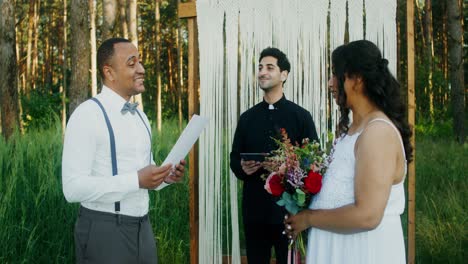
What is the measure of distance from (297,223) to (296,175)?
19 cm

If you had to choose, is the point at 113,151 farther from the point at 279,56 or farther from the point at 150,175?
the point at 279,56

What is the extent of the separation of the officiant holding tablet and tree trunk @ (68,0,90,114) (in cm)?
477

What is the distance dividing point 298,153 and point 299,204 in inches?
9.1

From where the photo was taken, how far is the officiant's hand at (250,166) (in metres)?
3.64

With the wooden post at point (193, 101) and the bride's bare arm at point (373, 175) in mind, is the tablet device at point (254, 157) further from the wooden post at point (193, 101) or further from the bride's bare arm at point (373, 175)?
the bride's bare arm at point (373, 175)

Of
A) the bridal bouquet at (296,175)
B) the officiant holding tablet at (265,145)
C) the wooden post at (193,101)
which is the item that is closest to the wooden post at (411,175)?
the officiant holding tablet at (265,145)

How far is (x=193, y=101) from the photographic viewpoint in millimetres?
4504

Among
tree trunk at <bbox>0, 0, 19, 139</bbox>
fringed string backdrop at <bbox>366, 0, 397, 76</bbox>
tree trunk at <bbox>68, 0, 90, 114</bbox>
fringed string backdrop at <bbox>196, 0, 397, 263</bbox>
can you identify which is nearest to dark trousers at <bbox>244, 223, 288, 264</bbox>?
fringed string backdrop at <bbox>196, 0, 397, 263</bbox>

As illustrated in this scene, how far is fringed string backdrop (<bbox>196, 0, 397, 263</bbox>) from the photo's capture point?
439cm

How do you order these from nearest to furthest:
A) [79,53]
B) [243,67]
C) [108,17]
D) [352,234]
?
[352,234] → [243,67] → [79,53] → [108,17]

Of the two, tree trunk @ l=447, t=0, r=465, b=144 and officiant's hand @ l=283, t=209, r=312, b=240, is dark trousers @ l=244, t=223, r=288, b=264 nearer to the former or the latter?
officiant's hand @ l=283, t=209, r=312, b=240

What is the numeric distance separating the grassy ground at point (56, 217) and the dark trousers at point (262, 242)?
1.60m

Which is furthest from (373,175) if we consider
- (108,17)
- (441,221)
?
(108,17)

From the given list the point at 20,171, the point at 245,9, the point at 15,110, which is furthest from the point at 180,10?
the point at 15,110
